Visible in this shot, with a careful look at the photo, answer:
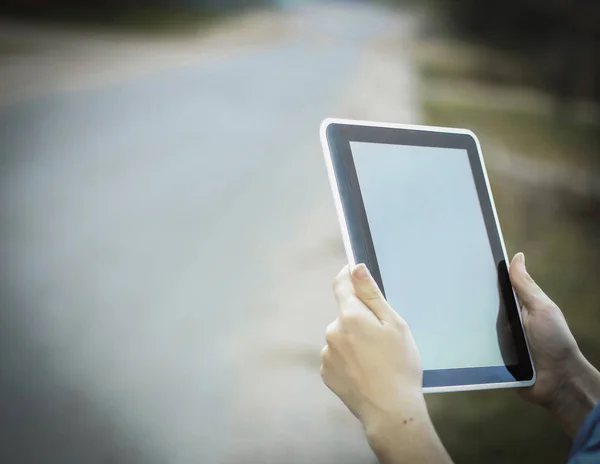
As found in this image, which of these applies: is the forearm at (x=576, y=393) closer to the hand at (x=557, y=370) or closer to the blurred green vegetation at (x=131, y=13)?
the hand at (x=557, y=370)

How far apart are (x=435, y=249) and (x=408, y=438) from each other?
20cm

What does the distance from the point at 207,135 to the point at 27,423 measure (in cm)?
45

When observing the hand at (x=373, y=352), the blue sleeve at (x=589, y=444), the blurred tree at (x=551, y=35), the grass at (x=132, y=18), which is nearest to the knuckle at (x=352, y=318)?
the hand at (x=373, y=352)

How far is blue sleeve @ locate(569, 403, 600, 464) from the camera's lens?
52 cm

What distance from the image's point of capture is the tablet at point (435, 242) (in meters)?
0.59

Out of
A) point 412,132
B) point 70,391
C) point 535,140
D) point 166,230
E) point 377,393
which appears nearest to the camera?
point 377,393

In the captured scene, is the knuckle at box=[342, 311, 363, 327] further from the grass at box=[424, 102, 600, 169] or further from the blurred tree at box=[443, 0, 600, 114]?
the blurred tree at box=[443, 0, 600, 114]

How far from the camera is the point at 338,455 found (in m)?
0.86

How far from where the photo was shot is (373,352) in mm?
529

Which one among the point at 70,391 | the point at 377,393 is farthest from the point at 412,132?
the point at 70,391

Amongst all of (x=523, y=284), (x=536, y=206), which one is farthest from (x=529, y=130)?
(x=523, y=284)

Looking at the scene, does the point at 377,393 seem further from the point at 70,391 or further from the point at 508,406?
the point at 508,406

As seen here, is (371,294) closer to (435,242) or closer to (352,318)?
(352,318)

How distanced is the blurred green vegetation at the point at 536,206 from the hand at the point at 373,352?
1.53 ft
